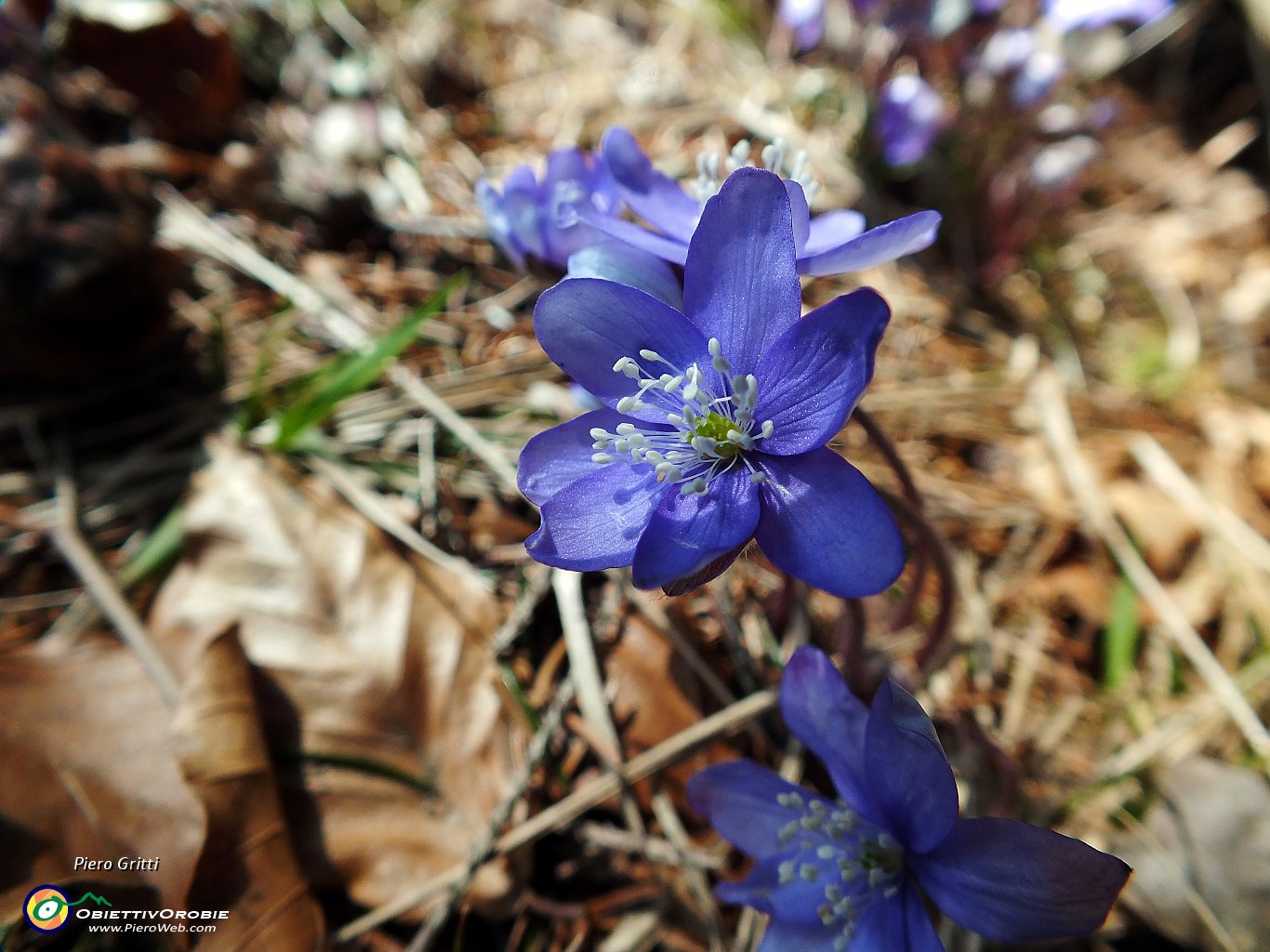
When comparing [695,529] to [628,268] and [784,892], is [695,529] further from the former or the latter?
[784,892]

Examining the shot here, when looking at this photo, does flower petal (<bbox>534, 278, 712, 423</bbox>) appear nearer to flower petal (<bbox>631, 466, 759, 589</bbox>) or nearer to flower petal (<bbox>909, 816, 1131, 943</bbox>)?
flower petal (<bbox>631, 466, 759, 589</bbox>)

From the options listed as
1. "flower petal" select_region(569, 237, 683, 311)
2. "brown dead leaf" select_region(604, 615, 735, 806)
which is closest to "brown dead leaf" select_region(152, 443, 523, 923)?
"brown dead leaf" select_region(604, 615, 735, 806)

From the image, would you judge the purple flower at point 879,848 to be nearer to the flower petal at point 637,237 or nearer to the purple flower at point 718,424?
the purple flower at point 718,424

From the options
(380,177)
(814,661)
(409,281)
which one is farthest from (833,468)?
(380,177)

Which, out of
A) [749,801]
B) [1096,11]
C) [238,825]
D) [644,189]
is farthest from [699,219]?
[1096,11]

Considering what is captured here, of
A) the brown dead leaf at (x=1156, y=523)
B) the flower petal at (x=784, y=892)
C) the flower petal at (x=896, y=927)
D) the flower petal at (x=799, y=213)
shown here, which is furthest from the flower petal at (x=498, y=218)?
the brown dead leaf at (x=1156, y=523)

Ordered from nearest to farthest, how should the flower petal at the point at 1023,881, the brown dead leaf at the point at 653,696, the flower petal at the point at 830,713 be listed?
the flower petal at the point at 1023,881 < the flower petal at the point at 830,713 < the brown dead leaf at the point at 653,696

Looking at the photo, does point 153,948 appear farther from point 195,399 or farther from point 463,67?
point 463,67
